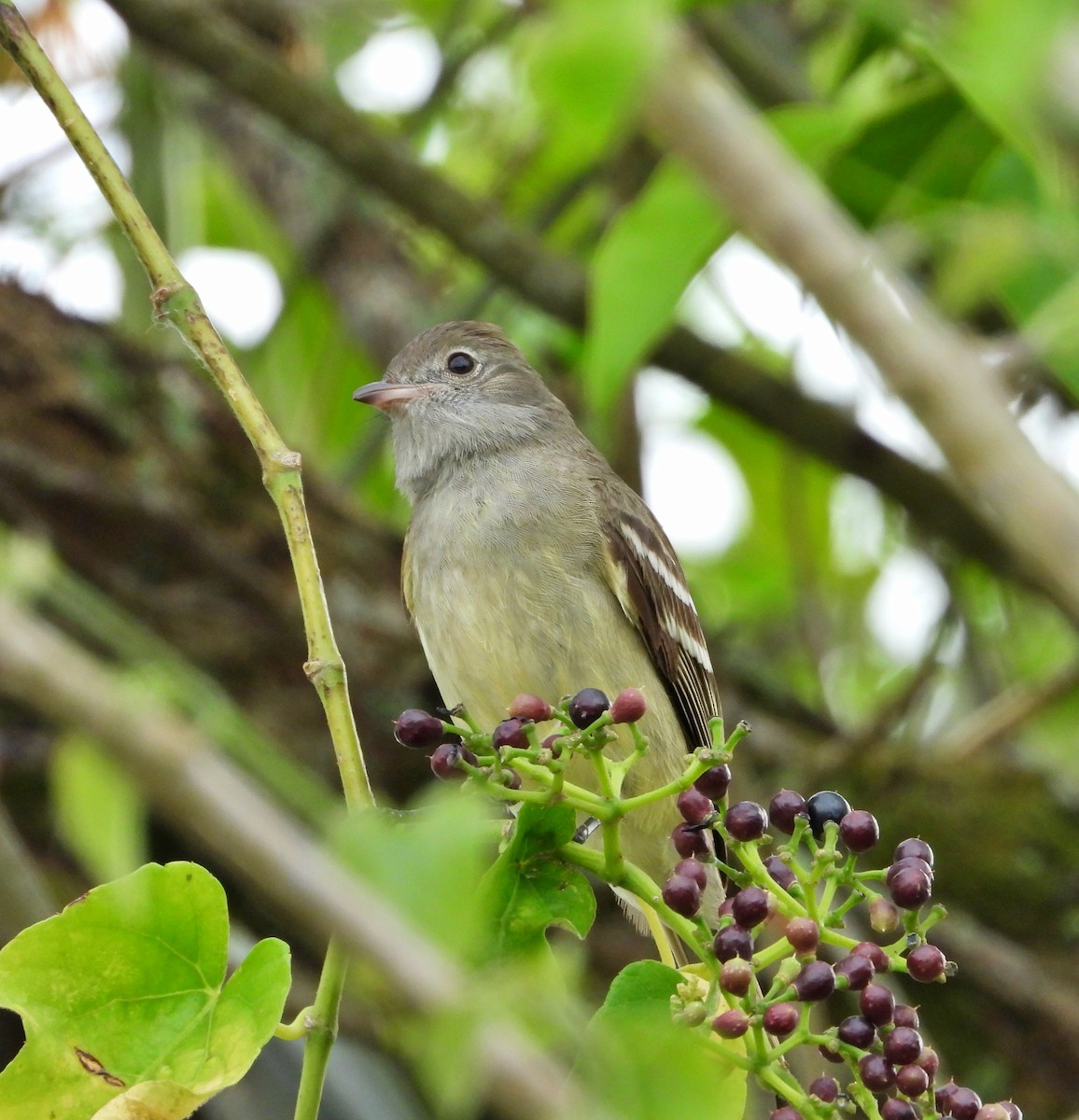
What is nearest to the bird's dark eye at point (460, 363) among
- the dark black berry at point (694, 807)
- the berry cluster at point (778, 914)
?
the berry cluster at point (778, 914)

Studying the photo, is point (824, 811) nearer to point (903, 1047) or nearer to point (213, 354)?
point (903, 1047)

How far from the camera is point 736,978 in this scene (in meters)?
2.05

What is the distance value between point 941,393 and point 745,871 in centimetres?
97

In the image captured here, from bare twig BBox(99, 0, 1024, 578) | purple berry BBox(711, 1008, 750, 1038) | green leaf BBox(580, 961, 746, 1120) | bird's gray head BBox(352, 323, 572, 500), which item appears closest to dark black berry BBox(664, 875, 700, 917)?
purple berry BBox(711, 1008, 750, 1038)

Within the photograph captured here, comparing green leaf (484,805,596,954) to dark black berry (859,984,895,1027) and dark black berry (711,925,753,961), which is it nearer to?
dark black berry (711,925,753,961)

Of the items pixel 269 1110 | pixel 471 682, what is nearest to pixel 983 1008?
pixel 471 682

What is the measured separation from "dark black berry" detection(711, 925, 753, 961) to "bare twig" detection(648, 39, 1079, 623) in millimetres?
762

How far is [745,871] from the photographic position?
7.50 ft

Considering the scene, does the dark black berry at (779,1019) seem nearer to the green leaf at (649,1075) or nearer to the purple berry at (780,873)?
the purple berry at (780,873)

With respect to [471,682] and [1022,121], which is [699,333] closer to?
[471,682]

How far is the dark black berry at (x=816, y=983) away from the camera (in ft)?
6.75

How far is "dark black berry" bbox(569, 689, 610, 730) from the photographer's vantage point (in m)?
2.46

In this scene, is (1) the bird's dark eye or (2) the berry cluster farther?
(1) the bird's dark eye

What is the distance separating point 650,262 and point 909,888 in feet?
5.81
